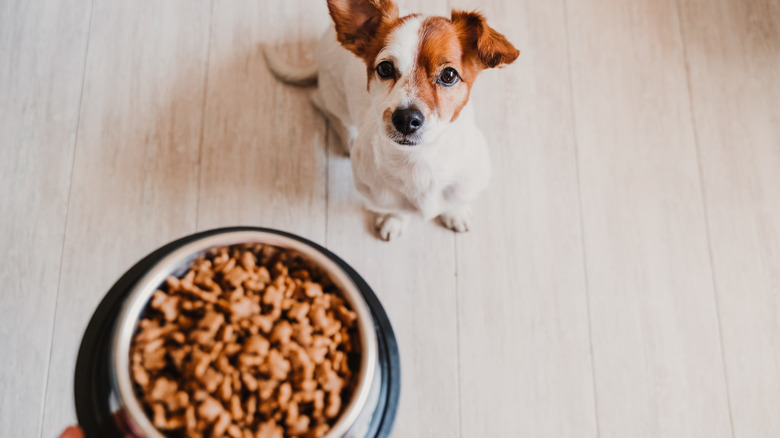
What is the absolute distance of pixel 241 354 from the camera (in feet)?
2.53

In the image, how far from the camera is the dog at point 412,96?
110 centimetres

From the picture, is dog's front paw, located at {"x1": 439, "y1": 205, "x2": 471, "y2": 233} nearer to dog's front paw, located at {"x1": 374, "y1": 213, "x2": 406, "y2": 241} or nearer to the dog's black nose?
dog's front paw, located at {"x1": 374, "y1": 213, "x2": 406, "y2": 241}

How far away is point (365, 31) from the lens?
3.93ft

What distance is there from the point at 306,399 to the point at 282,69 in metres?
1.22

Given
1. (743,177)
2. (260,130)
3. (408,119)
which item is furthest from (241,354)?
(743,177)

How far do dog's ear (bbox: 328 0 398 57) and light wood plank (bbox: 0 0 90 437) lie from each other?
1073 mm

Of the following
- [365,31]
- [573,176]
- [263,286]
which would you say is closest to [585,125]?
[573,176]

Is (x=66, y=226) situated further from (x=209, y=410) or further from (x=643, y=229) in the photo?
(x=643, y=229)

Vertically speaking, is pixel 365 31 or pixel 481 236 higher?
pixel 365 31

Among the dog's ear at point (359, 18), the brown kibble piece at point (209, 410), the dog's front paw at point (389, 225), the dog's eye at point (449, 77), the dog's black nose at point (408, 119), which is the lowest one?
the brown kibble piece at point (209, 410)

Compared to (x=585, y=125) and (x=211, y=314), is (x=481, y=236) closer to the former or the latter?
(x=585, y=125)

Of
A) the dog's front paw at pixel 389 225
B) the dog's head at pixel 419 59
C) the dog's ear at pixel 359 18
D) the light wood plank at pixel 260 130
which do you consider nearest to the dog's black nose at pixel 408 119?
the dog's head at pixel 419 59

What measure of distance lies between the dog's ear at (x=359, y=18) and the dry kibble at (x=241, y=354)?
58 cm

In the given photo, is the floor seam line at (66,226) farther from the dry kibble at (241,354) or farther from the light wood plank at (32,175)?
the dry kibble at (241,354)
